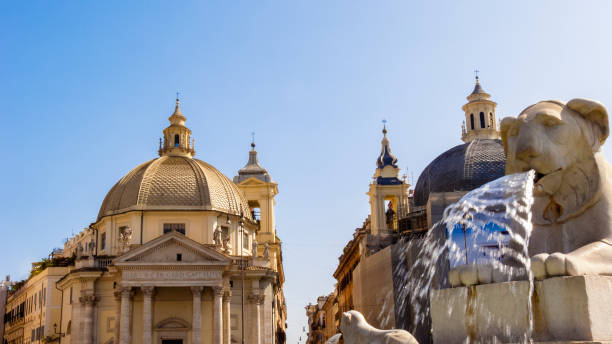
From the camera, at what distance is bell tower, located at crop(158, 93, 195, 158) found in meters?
57.2

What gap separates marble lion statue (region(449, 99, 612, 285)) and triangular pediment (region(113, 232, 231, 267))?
133 feet

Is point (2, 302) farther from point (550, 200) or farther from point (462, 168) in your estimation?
point (550, 200)

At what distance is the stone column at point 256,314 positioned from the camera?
48156mm

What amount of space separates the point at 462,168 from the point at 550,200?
3723 cm

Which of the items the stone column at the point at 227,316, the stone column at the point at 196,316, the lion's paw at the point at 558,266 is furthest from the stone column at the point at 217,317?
the lion's paw at the point at 558,266

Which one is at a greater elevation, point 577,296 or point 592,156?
point 592,156

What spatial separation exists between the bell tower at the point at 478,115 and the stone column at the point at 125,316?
2625cm

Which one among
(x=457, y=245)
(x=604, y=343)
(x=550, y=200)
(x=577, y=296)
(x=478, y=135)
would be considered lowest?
(x=604, y=343)

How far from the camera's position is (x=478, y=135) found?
52125 mm

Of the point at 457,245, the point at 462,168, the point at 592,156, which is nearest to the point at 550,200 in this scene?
the point at 592,156

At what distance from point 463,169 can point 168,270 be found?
19.1 meters

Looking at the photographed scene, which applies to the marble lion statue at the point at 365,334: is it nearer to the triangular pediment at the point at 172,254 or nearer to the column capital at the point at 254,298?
the triangular pediment at the point at 172,254

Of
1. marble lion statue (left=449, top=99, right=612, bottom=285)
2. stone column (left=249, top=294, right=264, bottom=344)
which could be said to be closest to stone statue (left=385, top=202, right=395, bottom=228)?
stone column (left=249, top=294, right=264, bottom=344)

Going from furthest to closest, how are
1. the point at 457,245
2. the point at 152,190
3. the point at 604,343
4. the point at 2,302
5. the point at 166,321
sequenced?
the point at 2,302, the point at 152,190, the point at 166,321, the point at 457,245, the point at 604,343
